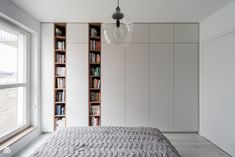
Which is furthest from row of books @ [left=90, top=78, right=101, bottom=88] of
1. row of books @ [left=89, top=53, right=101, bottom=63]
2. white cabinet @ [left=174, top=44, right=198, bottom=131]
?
white cabinet @ [left=174, top=44, right=198, bottom=131]

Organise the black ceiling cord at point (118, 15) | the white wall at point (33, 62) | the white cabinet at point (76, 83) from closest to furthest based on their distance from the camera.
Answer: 1. the black ceiling cord at point (118, 15)
2. the white wall at point (33, 62)
3. the white cabinet at point (76, 83)

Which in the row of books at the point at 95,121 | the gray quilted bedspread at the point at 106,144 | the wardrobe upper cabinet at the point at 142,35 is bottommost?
the row of books at the point at 95,121

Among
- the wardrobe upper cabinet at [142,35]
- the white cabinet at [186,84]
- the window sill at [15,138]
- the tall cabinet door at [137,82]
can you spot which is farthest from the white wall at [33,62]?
the white cabinet at [186,84]

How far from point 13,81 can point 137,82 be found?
2501 millimetres

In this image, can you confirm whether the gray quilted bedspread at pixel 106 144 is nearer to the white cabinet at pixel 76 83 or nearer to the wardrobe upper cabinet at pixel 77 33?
the white cabinet at pixel 76 83

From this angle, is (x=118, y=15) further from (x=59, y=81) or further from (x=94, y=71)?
(x=59, y=81)

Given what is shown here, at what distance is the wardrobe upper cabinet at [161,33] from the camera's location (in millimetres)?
3588

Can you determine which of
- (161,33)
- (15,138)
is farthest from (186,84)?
(15,138)

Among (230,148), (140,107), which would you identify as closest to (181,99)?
(140,107)

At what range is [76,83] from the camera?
3592mm

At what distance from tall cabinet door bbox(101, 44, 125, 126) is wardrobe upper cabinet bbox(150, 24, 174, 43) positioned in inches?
30.5

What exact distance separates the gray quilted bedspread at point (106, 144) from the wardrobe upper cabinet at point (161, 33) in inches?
85.1

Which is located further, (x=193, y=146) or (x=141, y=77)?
(x=141, y=77)

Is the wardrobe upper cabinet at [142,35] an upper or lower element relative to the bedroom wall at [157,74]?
upper
